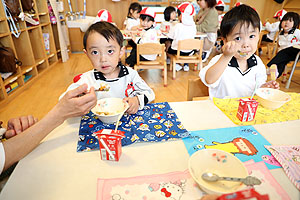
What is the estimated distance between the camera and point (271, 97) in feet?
3.66

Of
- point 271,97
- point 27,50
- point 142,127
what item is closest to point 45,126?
point 142,127

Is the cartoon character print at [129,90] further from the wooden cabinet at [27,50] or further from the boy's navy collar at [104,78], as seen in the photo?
the wooden cabinet at [27,50]

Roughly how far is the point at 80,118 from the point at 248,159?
0.76 m

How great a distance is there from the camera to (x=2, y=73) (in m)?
2.63

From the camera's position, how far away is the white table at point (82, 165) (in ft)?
1.95

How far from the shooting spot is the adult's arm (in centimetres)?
70

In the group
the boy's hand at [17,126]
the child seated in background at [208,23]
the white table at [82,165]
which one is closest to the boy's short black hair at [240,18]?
the white table at [82,165]

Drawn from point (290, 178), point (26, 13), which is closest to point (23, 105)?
point (26, 13)

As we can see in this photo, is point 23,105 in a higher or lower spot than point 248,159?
lower

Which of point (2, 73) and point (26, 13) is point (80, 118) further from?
point (26, 13)

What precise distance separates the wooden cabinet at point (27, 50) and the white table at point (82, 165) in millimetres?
2274

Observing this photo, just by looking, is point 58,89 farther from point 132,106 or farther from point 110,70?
point 132,106

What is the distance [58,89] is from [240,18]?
272cm

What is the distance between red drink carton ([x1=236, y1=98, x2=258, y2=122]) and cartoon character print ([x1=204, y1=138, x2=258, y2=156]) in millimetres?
160
